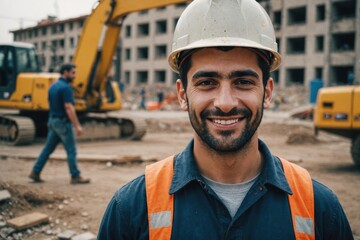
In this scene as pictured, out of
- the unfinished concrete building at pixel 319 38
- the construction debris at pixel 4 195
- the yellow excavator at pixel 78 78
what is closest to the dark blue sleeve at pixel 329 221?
the construction debris at pixel 4 195

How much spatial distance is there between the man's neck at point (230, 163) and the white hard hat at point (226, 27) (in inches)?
19.1

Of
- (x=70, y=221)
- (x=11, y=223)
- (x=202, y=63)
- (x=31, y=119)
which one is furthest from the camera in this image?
(x=31, y=119)

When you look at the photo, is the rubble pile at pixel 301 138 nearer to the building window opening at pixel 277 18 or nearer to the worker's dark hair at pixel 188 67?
the worker's dark hair at pixel 188 67

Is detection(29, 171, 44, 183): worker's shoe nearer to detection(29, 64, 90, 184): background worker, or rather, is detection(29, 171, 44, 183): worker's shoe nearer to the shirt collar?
detection(29, 64, 90, 184): background worker

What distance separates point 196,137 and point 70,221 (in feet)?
12.0

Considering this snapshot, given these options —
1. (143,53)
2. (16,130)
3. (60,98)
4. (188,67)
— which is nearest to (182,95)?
(188,67)

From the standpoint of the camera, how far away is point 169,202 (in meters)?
1.83

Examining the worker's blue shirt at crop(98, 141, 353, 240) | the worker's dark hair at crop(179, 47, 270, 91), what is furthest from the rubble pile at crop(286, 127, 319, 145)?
the worker's blue shirt at crop(98, 141, 353, 240)

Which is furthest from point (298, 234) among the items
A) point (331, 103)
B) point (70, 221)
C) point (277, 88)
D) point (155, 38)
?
point (155, 38)

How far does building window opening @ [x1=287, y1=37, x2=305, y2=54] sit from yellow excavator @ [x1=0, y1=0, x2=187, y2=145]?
1180 inches

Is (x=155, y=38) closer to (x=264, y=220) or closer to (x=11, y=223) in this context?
(x=11, y=223)

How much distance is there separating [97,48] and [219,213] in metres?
10.3

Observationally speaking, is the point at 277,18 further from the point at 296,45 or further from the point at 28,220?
the point at 28,220

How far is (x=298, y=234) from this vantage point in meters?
1.74
